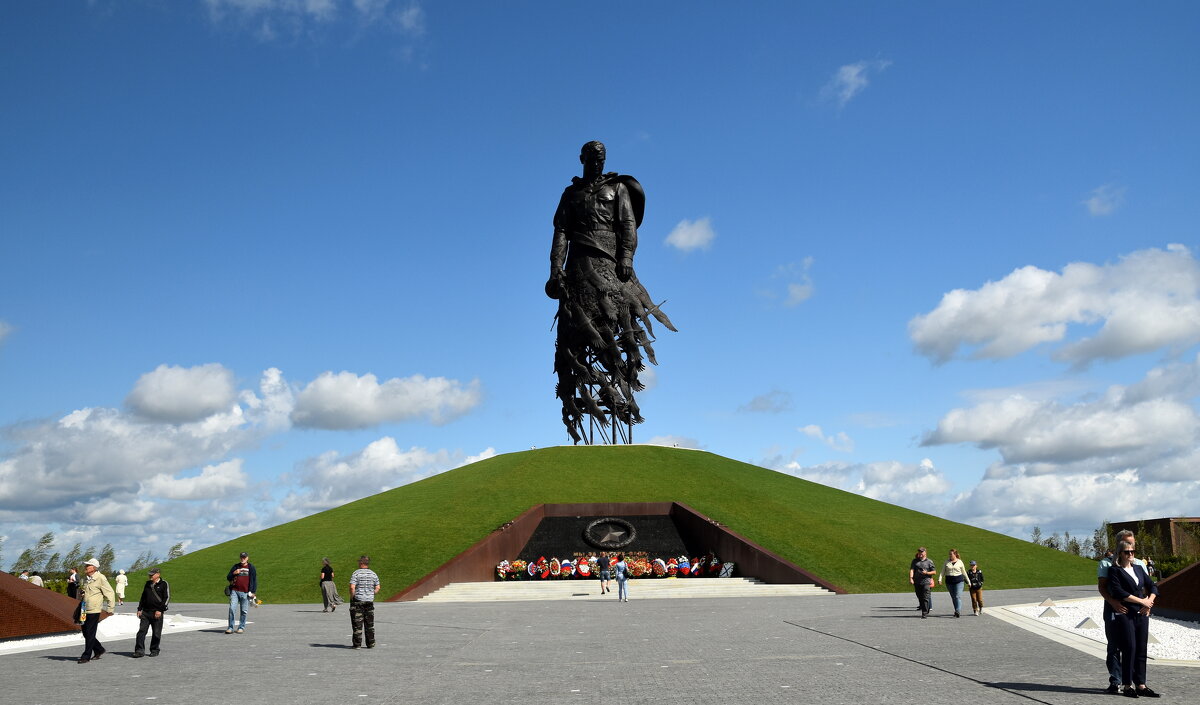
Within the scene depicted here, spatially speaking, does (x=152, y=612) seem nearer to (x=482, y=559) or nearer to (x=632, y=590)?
(x=482, y=559)

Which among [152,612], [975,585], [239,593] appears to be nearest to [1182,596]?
[975,585]

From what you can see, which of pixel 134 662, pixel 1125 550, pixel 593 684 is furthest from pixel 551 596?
pixel 1125 550

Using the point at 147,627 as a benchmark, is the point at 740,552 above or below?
below

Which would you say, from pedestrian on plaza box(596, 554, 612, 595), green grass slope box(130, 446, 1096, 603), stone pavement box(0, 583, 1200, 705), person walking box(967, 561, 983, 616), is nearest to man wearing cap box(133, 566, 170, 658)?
stone pavement box(0, 583, 1200, 705)

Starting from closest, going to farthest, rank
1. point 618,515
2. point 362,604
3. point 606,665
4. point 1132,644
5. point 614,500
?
point 1132,644, point 606,665, point 362,604, point 618,515, point 614,500

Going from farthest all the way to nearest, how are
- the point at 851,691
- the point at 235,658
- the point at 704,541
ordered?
1. the point at 704,541
2. the point at 235,658
3. the point at 851,691

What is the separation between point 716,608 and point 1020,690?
561 inches

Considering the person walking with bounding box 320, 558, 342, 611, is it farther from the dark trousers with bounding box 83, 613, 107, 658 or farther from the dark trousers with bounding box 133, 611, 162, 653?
the dark trousers with bounding box 83, 613, 107, 658

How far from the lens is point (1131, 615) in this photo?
1097 centimetres

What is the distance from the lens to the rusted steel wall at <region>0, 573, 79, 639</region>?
19.0 meters

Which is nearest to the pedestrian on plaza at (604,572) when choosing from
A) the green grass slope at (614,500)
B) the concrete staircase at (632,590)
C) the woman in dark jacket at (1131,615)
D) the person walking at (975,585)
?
the concrete staircase at (632,590)

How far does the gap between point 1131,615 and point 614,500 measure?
28.7 metres

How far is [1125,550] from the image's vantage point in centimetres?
1105

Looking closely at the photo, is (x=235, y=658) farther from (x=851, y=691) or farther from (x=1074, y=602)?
(x=1074, y=602)
